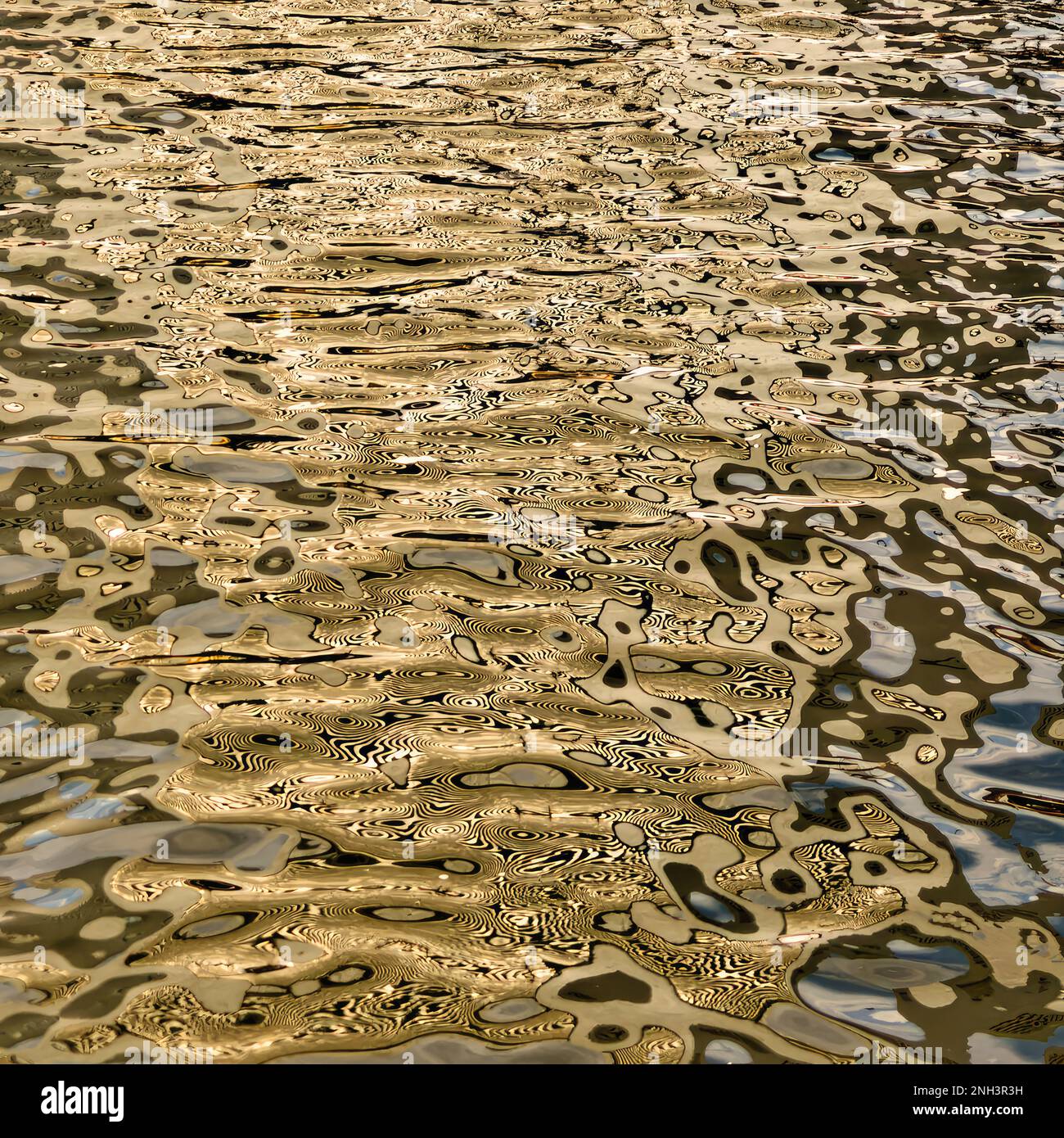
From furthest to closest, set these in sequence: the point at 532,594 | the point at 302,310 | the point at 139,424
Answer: the point at 302,310
the point at 139,424
the point at 532,594

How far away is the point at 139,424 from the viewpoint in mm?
2018

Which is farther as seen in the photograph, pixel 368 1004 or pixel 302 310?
pixel 302 310

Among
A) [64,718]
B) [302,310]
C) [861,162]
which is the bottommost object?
[64,718]

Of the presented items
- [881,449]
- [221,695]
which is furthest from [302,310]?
[881,449]

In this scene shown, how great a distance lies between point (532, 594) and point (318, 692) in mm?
395

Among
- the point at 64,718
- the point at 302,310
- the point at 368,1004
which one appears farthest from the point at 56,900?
the point at 302,310

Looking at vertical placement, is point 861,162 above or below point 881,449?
above

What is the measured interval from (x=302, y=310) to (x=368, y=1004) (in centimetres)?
165

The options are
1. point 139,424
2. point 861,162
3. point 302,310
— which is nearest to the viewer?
point 139,424

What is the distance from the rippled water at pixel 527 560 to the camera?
1227 millimetres

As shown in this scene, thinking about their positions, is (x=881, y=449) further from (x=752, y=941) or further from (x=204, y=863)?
(x=204, y=863)

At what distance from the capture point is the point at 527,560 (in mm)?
1798

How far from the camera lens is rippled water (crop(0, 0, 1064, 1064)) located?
48.3 inches

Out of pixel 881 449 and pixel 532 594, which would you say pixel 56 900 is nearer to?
pixel 532 594
